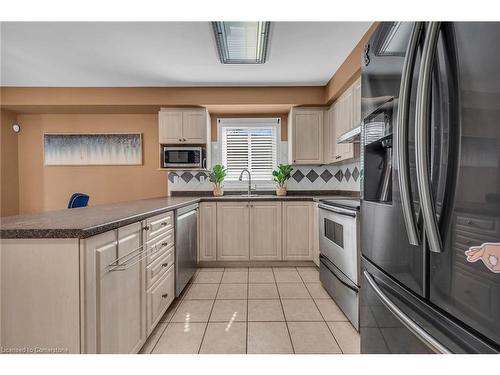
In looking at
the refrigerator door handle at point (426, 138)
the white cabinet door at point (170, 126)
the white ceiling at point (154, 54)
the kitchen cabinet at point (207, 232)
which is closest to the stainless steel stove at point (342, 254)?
the refrigerator door handle at point (426, 138)

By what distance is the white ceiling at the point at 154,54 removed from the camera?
8.04 feet

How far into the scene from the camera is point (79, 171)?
4383 millimetres

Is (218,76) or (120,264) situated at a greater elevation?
(218,76)

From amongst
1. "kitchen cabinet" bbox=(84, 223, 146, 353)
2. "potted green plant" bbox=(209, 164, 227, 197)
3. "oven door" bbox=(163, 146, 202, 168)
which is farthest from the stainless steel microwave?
"kitchen cabinet" bbox=(84, 223, 146, 353)

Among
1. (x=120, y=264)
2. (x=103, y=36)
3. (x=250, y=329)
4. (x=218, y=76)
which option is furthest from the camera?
(x=218, y=76)

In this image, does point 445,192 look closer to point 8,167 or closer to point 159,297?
point 159,297

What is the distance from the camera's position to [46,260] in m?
1.10

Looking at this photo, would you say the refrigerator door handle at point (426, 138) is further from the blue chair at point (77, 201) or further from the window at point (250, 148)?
the window at point (250, 148)

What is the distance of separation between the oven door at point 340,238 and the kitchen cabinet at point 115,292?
5.06 ft
